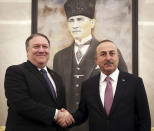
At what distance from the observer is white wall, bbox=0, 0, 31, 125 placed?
9.29 ft

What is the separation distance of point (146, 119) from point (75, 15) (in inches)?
58.7

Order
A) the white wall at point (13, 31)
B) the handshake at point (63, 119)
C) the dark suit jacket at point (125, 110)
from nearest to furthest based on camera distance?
the dark suit jacket at point (125, 110), the handshake at point (63, 119), the white wall at point (13, 31)

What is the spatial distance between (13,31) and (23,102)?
4.13 feet

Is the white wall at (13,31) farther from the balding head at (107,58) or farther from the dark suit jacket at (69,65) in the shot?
the balding head at (107,58)

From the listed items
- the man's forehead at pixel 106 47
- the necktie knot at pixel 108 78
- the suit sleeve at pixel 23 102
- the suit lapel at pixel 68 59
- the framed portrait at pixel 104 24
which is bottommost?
the suit sleeve at pixel 23 102

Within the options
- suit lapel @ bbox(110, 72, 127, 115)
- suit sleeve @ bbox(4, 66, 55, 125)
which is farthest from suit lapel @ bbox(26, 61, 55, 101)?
suit lapel @ bbox(110, 72, 127, 115)

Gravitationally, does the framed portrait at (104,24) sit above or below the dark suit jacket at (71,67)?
above

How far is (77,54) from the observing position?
9.18ft

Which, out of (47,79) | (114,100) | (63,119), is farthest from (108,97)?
(47,79)

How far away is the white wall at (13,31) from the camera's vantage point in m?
2.83

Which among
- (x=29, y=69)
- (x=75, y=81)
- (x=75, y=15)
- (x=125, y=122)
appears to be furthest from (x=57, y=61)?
(x=125, y=122)

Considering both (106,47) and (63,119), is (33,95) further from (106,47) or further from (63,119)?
(106,47)

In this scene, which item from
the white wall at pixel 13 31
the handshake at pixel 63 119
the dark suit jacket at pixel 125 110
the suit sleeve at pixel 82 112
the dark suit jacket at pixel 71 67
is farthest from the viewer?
the white wall at pixel 13 31

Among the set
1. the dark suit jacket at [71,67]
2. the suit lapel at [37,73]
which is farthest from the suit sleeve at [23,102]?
the dark suit jacket at [71,67]
